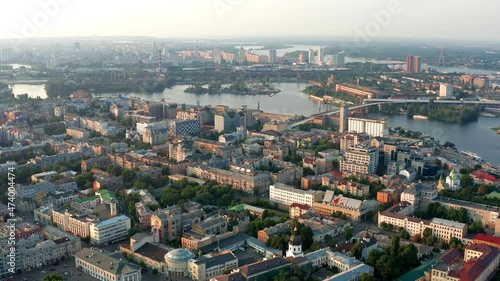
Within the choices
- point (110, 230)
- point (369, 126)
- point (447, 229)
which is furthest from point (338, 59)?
point (110, 230)

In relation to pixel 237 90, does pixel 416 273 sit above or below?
below

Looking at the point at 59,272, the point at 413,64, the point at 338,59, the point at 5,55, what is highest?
the point at 5,55

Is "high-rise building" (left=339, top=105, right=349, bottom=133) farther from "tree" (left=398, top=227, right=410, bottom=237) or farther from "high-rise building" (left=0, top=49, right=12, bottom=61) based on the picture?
"high-rise building" (left=0, top=49, right=12, bottom=61)

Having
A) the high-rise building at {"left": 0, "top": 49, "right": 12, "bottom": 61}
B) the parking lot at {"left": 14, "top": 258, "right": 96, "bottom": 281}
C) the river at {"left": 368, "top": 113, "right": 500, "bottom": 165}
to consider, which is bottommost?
the parking lot at {"left": 14, "top": 258, "right": 96, "bottom": 281}

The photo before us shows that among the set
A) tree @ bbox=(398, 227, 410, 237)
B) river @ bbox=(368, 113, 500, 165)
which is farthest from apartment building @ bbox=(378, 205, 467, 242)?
river @ bbox=(368, 113, 500, 165)

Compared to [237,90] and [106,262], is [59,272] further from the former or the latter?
[237,90]

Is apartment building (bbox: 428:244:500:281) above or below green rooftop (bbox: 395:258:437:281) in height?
above
